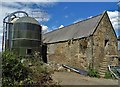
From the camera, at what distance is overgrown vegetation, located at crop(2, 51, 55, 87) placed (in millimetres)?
4961

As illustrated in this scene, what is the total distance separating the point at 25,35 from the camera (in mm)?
15766

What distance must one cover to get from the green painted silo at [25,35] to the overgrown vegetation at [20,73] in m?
9.75

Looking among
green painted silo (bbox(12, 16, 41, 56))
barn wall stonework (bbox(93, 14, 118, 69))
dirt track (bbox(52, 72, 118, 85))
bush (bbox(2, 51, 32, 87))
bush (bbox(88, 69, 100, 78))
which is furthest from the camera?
green painted silo (bbox(12, 16, 41, 56))

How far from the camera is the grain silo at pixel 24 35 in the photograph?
614 inches

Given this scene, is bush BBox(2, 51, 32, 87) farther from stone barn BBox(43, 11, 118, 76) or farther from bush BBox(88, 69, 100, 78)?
stone barn BBox(43, 11, 118, 76)

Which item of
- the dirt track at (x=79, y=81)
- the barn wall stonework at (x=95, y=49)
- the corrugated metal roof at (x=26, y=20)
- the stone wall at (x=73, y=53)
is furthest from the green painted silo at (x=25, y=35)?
the dirt track at (x=79, y=81)

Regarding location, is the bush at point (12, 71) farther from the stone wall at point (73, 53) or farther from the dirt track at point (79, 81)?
the stone wall at point (73, 53)

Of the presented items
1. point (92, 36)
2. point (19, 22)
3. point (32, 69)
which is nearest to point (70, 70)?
point (92, 36)

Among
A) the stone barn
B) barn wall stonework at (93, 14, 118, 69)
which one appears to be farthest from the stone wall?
barn wall stonework at (93, 14, 118, 69)

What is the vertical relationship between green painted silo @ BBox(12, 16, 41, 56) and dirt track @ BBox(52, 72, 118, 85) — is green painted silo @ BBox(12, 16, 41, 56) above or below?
above

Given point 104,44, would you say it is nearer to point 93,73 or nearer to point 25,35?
point 93,73

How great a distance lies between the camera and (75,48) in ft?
54.7

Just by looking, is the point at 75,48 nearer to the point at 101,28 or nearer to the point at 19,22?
the point at 101,28

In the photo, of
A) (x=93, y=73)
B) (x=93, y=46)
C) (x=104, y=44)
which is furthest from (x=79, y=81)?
(x=104, y=44)
